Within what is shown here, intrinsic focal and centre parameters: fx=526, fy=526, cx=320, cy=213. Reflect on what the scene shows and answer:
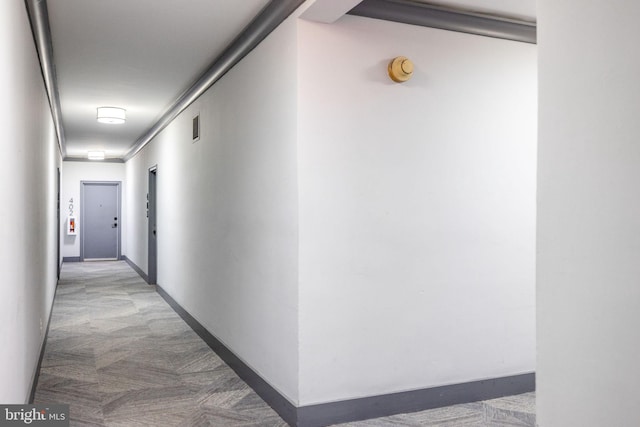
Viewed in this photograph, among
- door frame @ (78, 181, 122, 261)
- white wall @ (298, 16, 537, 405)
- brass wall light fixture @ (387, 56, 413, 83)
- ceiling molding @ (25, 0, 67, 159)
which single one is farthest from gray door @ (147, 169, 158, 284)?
brass wall light fixture @ (387, 56, 413, 83)

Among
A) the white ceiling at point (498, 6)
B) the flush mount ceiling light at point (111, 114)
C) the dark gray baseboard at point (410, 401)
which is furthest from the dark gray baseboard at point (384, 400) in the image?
the flush mount ceiling light at point (111, 114)

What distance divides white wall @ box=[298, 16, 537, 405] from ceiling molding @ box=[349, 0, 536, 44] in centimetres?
6

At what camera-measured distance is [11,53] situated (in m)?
2.62

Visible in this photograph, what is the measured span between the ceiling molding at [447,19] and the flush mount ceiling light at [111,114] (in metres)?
4.72

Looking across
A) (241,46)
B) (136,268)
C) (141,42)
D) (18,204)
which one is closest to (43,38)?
(141,42)

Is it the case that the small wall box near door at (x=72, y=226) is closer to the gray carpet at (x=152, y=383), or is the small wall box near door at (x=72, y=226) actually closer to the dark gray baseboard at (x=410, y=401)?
the gray carpet at (x=152, y=383)

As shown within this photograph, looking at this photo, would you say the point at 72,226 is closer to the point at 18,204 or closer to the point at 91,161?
the point at 91,161

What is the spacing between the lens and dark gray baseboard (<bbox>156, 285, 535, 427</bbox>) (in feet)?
11.1

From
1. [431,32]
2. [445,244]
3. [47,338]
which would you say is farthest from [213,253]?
[431,32]

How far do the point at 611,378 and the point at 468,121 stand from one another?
108 inches

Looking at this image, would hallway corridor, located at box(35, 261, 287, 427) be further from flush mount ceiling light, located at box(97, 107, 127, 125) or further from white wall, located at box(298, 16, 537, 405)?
flush mount ceiling light, located at box(97, 107, 127, 125)

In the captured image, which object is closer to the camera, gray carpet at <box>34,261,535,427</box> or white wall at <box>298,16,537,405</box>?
white wall at <box>298,16,537,405</box>

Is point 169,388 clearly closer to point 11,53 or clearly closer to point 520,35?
point 11,53

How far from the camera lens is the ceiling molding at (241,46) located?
347 cm
